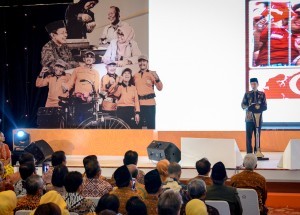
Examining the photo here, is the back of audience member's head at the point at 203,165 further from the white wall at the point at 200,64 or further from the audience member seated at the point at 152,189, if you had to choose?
the white wall at the point at 200,64

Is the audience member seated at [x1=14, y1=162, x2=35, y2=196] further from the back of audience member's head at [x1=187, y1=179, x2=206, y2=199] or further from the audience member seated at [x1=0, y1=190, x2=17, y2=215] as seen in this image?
the back of audience member's head at [x1=187, y1=179, x2=206, y2=199]

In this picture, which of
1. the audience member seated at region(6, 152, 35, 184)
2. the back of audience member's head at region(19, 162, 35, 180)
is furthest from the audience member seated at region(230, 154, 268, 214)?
the audience member seated at region(6, 152, 35, 184)

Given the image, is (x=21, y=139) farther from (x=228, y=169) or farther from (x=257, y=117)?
(x=257, y=117)

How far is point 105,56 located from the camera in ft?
36.9

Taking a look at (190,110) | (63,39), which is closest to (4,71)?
(63,39)

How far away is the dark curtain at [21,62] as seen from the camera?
37.4ft

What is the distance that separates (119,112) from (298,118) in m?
A: 3.24

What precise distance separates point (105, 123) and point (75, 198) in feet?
21.1

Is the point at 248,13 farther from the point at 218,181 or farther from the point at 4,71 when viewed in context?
the point at 218,181

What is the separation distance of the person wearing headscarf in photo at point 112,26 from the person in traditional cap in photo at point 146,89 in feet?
2.28

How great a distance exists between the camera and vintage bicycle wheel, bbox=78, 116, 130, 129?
11.2 meters

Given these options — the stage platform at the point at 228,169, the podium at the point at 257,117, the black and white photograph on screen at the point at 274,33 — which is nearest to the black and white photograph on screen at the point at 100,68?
the stage platform at the point at 228,169

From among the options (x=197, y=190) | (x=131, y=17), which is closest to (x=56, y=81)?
(x=131, y=17)

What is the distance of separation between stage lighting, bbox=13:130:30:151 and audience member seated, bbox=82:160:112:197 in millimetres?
5332
